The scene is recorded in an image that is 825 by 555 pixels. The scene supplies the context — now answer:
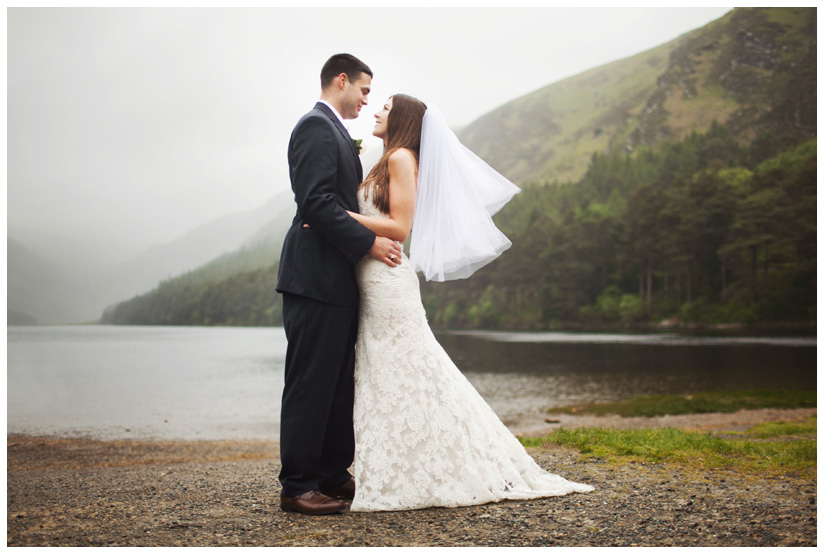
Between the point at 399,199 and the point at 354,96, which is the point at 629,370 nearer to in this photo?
the point at 399,199

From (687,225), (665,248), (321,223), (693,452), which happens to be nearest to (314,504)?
(321,223)

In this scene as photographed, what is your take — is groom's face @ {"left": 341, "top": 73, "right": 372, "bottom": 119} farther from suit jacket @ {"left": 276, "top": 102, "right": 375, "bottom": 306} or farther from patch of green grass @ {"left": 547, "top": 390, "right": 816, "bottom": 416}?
patch of green grass @ {"left": 547, "top": 390, "right": 816, "bottom": 416}

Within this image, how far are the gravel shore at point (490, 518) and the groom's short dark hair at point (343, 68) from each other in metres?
3.48

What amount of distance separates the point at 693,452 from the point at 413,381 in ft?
12.9

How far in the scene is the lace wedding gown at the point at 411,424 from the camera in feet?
14.8

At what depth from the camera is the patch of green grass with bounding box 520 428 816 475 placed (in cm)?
596

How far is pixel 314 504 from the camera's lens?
435 centimetres

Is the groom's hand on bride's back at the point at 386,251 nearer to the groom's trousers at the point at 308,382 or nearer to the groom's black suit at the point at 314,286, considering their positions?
the groom's black suit at the point at 314,286

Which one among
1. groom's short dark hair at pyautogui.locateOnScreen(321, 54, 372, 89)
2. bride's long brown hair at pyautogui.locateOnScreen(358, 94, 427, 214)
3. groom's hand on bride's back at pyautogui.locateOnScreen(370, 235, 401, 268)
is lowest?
groom's hand on bride's back at pyautogui.locateOnScreen(370, 235, 401, 268)

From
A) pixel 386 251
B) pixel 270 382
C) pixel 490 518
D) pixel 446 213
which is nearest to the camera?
pixel 490 518

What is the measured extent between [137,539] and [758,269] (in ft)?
290

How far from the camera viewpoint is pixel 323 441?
477 centimetres

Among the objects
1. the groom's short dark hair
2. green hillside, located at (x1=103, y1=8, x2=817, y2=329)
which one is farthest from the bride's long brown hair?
green hillside, located at (x1=103, y1=8, x2=817, y2=329)

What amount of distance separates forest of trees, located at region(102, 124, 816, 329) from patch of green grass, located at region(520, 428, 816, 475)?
2978 inches
